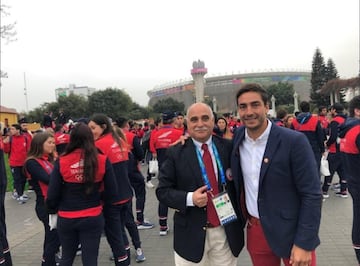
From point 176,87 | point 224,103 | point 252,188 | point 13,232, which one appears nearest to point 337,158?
point 252,188

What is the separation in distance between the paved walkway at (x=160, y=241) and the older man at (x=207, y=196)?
2.14m

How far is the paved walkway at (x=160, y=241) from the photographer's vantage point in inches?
194

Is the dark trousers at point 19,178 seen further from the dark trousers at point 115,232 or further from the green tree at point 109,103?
the green tree at point 109,103

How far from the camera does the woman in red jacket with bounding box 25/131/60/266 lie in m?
4.24

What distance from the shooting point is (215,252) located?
291 cm

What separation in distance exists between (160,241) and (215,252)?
10.5 feet

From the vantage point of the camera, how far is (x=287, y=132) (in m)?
2.59

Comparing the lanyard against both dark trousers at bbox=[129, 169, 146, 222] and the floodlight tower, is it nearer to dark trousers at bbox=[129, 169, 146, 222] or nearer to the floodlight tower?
dark trousers at bbox=[129, 169, 146, 222]

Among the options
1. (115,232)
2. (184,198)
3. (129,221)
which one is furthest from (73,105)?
(184,198)

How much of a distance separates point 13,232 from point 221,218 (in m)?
5.71

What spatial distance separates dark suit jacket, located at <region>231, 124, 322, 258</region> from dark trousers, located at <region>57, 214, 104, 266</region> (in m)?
1.71

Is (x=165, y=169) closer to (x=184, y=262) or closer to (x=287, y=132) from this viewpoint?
(x=184, y=262)

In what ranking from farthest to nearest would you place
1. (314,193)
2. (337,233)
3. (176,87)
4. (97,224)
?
1. (176,87)
2. (337,233)
3. (97,224)
4. (314,193)

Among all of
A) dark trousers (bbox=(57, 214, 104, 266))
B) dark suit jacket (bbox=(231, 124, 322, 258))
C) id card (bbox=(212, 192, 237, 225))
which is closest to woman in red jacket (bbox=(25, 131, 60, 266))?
dark trousers (bbox=(57, 214, 104, 266))
